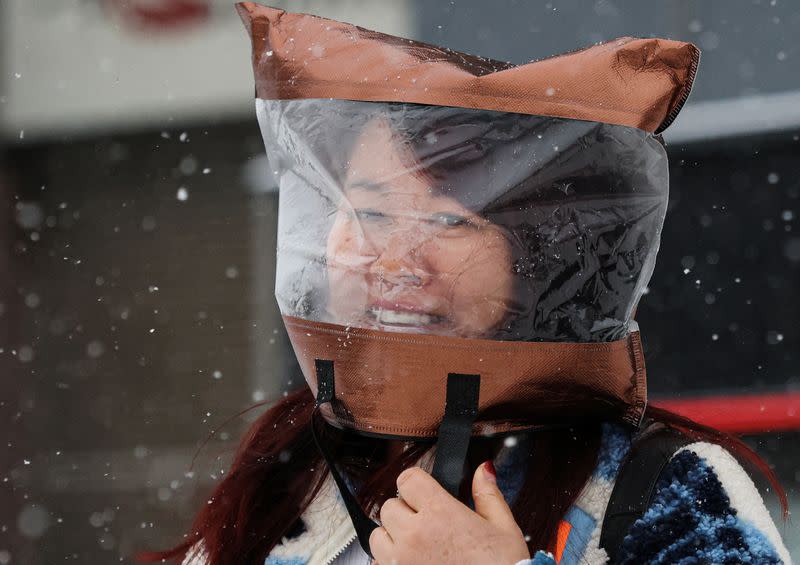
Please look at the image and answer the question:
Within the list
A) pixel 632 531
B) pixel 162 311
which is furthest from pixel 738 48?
pixel 162 311

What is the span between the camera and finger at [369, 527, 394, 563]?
1.22 metres

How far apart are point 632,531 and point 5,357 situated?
6.01 m

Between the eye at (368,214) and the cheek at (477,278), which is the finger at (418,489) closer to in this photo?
the cheek at (477,278)

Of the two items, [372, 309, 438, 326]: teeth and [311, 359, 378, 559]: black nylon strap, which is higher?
[372, 309, 438, 326]: teeth

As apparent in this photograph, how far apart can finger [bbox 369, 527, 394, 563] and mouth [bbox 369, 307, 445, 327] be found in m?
0.29

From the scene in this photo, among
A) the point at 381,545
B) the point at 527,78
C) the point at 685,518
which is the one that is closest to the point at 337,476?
the point at 381,545

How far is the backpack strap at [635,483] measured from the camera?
1.20 meters

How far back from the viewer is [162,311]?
6.15 metres

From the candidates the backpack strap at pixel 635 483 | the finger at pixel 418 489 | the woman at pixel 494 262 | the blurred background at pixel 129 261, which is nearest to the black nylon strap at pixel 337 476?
the woman at pixel 494 262

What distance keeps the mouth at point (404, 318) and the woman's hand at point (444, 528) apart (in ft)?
0.69

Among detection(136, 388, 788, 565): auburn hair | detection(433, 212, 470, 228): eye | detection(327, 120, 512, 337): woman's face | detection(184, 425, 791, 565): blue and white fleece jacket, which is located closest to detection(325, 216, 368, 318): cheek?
detection(327, 120, 512, 337): woman's face

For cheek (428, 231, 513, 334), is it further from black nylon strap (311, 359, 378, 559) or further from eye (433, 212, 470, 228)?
black nylon strap (311, 359, 378, 559)

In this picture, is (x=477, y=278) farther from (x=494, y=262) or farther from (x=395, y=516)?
(x=395, y=516)

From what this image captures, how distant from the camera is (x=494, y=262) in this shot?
1.30 meters
